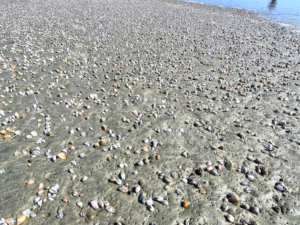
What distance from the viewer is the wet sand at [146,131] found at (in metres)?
4.82

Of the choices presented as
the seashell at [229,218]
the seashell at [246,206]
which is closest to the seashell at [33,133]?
the seashell at [229,218]

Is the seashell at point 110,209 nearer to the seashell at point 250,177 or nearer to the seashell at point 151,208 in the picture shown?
the seashell at point 151,208

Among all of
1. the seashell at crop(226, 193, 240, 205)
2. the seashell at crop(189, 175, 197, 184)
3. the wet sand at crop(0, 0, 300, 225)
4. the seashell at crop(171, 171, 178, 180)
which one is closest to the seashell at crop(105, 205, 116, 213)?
the wet sand at crop(0, 0, 300, 225)

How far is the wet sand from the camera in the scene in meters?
4.82

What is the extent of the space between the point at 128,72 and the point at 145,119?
4291 millimetres

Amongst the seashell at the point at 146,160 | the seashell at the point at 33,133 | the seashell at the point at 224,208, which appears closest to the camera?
the seashell at the point at 224,208

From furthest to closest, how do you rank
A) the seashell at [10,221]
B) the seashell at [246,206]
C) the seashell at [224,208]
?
the seashell at [246,206] < the seashell at [224,208] < the seashell at [10,221]

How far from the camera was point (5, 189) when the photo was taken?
4.89m

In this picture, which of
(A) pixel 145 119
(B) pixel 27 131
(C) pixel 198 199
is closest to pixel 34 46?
(B) pixel 27 131

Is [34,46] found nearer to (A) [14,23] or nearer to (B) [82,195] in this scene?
(A) [14,23]

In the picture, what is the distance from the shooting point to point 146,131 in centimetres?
721

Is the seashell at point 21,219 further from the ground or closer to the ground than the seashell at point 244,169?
further from the ground

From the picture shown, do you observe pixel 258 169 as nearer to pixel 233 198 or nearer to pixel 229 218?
pixel 233 198

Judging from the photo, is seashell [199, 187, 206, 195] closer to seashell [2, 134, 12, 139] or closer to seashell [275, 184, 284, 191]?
seashell [275, 184, 284, 191]
